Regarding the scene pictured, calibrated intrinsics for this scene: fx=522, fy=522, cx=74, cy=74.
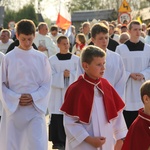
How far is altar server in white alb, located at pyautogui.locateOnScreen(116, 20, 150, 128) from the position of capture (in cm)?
892

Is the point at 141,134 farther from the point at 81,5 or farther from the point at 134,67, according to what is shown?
the point at 81,5

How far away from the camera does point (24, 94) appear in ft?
22.5

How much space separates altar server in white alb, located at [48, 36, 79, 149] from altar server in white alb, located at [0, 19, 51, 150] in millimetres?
2759

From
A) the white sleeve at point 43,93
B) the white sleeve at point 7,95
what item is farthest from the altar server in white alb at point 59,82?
the white sleeve at point 7,95

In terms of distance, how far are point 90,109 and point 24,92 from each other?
1.79 metres

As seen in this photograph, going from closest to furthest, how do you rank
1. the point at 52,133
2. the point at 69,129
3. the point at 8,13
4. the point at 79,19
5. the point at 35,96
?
1. the point at 69,129
2. the point at 35,96
3. the point at 52,133
4. the point at 8,13
5. the point at 79,19

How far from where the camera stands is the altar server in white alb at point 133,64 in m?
8.92

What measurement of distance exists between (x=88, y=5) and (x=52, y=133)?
228ft

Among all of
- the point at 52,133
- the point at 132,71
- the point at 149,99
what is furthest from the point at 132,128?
the point at 52,133

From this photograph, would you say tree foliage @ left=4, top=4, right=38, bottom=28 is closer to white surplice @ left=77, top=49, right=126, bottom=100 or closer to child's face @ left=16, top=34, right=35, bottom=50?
white surplice @ left=77, top=49, right=126, bottom=100

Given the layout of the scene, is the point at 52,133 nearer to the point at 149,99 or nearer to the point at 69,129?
the point at 69,129

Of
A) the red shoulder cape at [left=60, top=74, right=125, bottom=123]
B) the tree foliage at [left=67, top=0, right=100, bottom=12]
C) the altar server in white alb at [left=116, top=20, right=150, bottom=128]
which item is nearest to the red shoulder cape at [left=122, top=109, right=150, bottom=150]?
the red shoulder cape at [left=60, top=74, right=125, bottom=123]

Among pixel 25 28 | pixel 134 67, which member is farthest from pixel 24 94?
pixel 134 67

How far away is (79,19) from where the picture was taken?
62.0 meters
